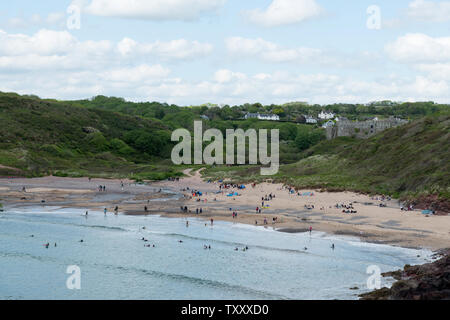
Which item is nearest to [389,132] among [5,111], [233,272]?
[233,272]

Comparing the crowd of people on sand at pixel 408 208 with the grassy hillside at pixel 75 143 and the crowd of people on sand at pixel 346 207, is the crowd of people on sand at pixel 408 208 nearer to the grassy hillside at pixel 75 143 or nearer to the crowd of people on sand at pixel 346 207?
the crowd of people on sand at pixel 346 207

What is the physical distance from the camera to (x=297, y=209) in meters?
66.1

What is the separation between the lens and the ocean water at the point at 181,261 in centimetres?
3525

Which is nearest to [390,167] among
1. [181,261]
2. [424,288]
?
[181,261]

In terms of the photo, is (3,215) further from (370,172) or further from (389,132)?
(389,132)

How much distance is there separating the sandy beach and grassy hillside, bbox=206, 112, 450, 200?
437cm

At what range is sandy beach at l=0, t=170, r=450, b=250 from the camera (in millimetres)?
51375

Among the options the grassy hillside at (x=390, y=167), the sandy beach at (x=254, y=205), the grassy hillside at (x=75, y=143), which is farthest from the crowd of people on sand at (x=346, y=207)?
the grassy hillside at (x=75, y=143)

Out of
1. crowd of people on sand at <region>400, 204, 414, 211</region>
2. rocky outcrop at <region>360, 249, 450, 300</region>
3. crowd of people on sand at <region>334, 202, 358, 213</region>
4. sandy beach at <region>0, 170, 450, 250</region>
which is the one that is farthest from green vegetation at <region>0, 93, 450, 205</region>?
rocky outcrop at <region>360, 249, 450, 300</region>

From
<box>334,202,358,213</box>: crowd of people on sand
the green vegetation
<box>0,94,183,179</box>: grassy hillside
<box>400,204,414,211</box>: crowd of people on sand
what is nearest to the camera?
<box>400,204,414,211</box>: crowd of people on sand

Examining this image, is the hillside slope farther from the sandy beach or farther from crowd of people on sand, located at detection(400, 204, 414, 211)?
the sandy beach

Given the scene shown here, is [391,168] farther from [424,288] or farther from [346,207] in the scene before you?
[424,288]

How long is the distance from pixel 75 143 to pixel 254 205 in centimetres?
9051
